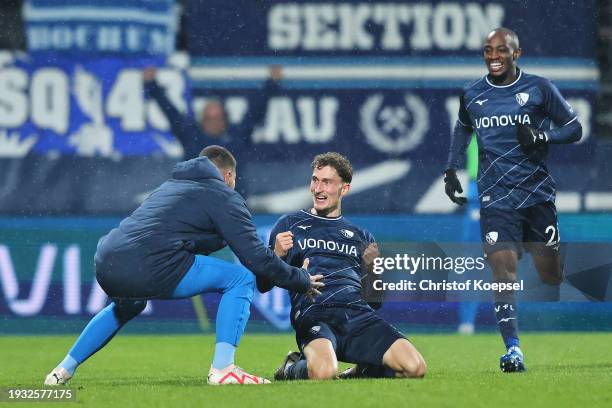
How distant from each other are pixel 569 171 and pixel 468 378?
4401mm

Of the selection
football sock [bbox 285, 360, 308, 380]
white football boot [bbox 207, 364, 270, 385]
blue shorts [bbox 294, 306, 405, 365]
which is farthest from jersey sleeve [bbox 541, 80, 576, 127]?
white football boot [bbox 207, 364, 270, 385]

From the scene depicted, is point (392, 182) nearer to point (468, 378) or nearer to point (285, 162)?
point (285, 162)

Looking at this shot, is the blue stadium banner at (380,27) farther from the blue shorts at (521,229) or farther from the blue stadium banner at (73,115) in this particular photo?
the blue shorts at (521,229)

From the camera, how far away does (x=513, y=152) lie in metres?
7.10

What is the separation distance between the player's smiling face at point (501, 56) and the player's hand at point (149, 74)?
3.82m

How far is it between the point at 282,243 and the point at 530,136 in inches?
62.1

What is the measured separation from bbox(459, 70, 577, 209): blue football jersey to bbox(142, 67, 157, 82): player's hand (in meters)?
3.81

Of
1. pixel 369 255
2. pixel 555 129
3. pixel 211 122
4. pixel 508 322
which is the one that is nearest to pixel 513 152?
pixel 555 129

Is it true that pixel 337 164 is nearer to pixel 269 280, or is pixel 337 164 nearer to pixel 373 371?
pixel 269 280

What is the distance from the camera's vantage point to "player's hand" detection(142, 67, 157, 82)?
33.7 feet

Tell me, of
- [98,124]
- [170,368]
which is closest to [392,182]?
[98,124]

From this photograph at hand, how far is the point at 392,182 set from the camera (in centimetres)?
1020

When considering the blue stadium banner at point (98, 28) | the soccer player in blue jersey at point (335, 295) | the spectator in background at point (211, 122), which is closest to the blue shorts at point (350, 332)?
the soccer player in blue jersey at point (335, 295)

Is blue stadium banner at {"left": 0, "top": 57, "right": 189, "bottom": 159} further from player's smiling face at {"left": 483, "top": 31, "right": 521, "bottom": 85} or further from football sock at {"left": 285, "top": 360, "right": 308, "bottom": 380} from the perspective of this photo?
football sock at {"left": 285, "top": 360, "right": 308, "bottom": 380}
